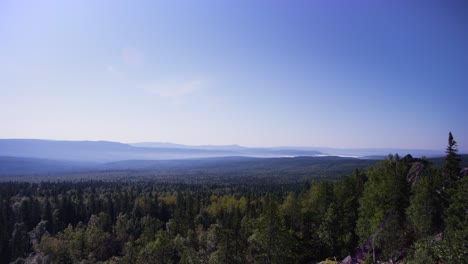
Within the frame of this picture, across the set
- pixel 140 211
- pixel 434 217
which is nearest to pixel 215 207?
pixel 140 211

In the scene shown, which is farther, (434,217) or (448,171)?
(448,171)

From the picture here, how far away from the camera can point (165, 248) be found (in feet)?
198

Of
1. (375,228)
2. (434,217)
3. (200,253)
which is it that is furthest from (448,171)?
(200,253)

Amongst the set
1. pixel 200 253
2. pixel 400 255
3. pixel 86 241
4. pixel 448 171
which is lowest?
pixel 86 241

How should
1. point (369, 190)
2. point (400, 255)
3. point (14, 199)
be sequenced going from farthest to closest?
point (14, 199) < point (369, 190) < point (400, 255)

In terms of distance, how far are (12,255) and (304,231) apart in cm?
9208

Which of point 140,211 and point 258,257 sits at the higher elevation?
point 258,257

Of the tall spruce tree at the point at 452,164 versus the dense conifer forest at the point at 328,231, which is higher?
the tall spruce tree at the point at 452,164

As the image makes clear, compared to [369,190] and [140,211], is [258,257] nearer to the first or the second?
[369,190]

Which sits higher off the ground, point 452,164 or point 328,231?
point 452,164

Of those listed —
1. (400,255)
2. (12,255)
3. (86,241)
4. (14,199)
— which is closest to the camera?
(400,255)

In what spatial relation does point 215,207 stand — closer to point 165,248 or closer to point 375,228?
point 165,248

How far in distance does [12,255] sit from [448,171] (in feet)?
396

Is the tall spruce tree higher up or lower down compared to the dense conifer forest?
higher up
